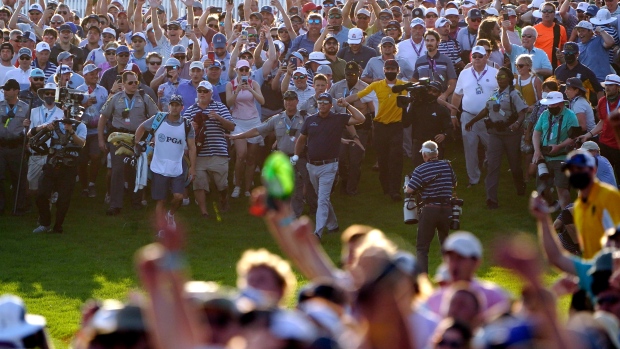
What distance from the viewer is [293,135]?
1592 cm

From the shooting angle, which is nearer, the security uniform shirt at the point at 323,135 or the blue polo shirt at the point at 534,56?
the security uniform shirt at the point at 323,135

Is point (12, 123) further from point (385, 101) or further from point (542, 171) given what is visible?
point (542, 171)

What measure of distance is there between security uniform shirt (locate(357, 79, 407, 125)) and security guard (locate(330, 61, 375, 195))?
0.11 m

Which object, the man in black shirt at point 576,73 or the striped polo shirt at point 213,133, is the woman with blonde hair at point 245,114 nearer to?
the striped polo shirt at point 213,133

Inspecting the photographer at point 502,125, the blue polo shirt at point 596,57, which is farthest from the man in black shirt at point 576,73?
the photographer at point 502,125

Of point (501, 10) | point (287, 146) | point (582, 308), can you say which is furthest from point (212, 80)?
point (582, 308)

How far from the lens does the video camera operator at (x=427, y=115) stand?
16.0 metres

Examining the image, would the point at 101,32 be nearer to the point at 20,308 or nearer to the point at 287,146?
the point at 287,146

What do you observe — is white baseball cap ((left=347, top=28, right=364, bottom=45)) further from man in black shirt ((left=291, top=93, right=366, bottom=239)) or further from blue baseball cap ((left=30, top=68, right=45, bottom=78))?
blue baseball cap ((left=30, top=68, right=45, bottom=78))

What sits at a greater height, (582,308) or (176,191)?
(582,308)

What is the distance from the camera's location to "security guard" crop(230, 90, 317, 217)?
15.7m

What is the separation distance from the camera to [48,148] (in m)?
15.5

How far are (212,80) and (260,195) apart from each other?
12453 mm

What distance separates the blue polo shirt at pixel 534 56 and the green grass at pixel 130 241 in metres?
1.90
